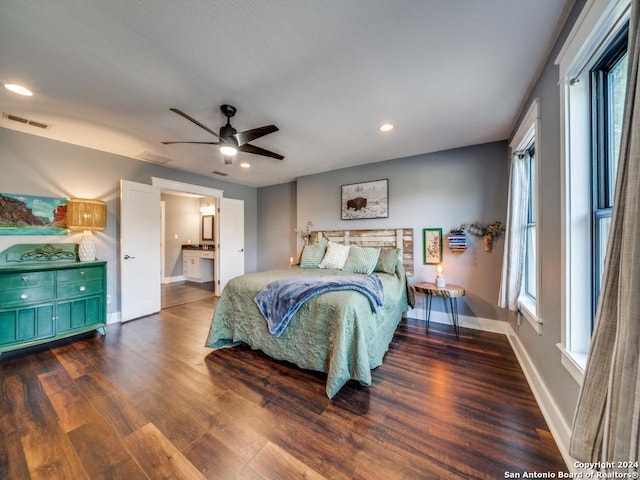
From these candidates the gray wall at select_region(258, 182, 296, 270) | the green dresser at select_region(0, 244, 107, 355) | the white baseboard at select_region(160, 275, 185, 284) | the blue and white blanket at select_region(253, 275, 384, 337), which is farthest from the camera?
the white baseboard at select_region(160, 275, 185, 284)

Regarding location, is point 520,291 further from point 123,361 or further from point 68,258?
point 68,258

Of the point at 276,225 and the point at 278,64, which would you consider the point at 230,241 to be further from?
the point at 278,64

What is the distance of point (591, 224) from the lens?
133 cm

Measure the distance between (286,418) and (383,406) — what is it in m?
0.73

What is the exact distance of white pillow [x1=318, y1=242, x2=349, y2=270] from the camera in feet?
11.7

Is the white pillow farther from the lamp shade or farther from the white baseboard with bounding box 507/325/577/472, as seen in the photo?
the lamp shade

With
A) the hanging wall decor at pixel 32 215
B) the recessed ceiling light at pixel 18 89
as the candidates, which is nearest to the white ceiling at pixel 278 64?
the recessed ceiling light at pixel 18 89

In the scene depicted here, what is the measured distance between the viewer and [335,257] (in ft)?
11.8

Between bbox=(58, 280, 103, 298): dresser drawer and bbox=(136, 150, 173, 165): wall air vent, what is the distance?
6.43 feet

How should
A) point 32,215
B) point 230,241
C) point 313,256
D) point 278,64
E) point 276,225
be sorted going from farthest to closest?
1. point 276,225
2. point 230,241
3. point 313,256
4. point 32,215
5. point 278,64

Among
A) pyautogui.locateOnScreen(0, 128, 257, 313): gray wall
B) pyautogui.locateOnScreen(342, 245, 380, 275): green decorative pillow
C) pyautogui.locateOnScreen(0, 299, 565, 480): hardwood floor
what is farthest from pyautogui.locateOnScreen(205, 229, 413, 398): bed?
pyautogui.locateOnScreen(0, 128, 257, 313): gray wall

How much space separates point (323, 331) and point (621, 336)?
1.68 metres

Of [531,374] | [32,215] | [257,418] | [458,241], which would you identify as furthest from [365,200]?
[32,215]

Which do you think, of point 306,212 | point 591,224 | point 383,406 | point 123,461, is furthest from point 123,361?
point 591,224
